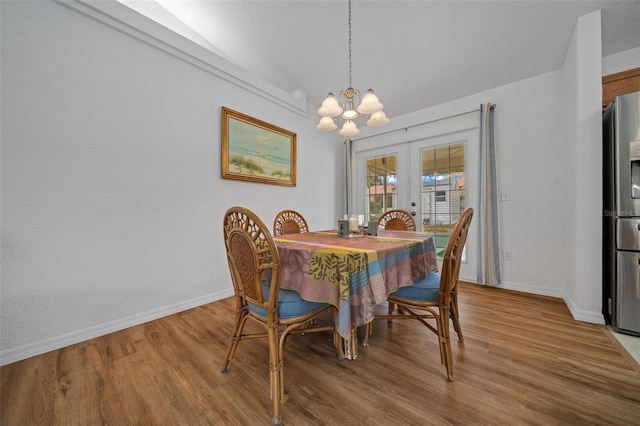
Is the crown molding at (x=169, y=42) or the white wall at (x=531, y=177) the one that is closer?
the crown molding at (x=169, y=42)

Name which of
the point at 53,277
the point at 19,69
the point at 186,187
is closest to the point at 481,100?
the point at 186,187

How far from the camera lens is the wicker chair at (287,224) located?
2.33 metres

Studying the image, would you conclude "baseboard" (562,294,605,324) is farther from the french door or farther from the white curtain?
the french door

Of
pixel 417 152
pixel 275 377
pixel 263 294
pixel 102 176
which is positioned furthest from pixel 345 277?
pixel 417 152

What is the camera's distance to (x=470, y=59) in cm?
248

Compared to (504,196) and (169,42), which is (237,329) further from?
(504,196)

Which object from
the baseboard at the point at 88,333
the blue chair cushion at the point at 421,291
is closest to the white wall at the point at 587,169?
the blue chair cushion at the point at 421,291

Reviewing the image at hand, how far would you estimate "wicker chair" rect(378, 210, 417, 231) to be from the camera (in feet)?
7.89

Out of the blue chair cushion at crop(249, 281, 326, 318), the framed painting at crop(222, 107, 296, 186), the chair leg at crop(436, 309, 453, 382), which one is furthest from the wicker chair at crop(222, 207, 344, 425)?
the framed painting at crop(222, 107, 296, 186)

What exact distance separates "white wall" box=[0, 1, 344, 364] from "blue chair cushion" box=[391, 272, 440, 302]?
201 cm

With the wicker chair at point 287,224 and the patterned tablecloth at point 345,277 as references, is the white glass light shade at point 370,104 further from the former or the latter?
the wicker chair at point 287,224

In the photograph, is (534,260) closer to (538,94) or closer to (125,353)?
(538,94)

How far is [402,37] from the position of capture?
2.29m

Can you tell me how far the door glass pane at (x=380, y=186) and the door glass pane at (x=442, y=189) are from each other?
0.49 m
